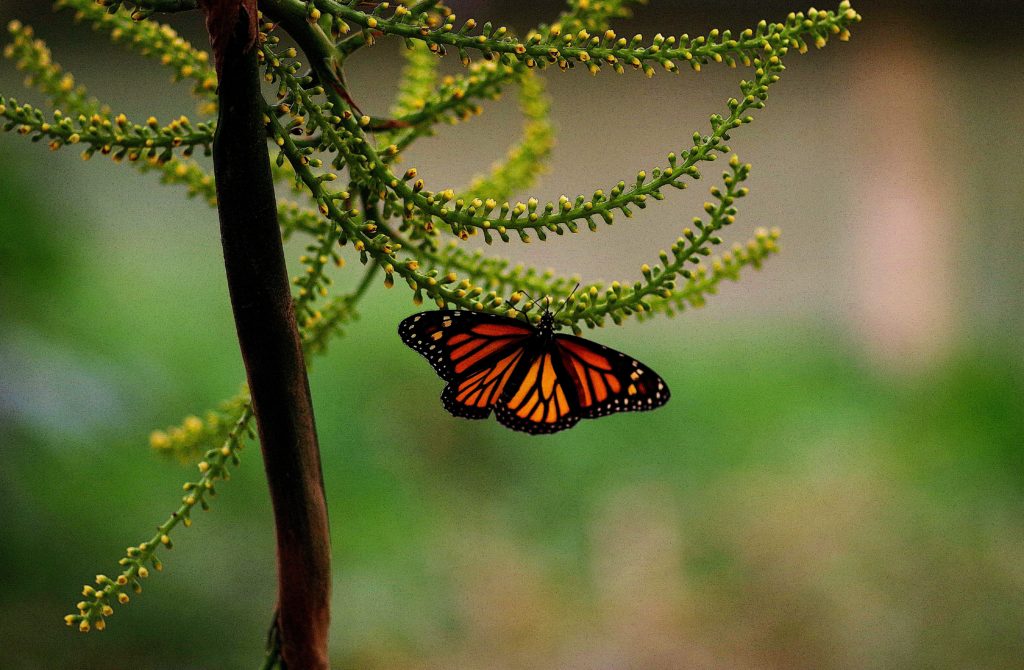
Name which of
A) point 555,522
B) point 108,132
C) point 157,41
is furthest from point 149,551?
point 555,522

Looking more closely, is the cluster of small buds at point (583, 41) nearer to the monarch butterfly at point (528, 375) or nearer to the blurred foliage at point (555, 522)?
the monarch butterfly at point (528, 375)

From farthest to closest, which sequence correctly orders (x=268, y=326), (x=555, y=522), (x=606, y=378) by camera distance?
(x=555, y=522)
(x=606, y=378)
(x=268, y=326)

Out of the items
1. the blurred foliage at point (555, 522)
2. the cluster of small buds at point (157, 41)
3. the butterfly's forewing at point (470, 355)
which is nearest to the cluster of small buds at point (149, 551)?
the butterfly's forewing at point (470, 355)

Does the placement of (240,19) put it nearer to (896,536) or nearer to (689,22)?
(896,536)

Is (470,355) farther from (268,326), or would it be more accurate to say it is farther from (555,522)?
(555,522)

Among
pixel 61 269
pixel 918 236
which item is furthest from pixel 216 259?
pixel 918 236

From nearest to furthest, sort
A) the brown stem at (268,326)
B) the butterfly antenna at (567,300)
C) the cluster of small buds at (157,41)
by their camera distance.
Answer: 1. the brown stem at (268,326)
2. the butterfly antenna at (567,300)
3. the cluster of small buds at (157,41)
